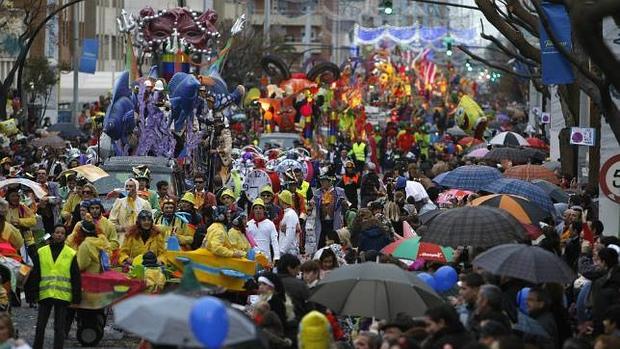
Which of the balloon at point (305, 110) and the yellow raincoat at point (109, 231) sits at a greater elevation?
the yellow raincoat at point (109, 231)

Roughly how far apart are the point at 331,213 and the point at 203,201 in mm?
2402

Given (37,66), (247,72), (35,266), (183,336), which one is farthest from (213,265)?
(247,72)

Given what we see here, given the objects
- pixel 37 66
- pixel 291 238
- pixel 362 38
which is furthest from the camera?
pixel 362 38

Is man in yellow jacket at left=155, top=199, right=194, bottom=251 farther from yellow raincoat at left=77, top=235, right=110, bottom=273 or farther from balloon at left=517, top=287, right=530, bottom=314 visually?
balloon at left=517, top=287, right=530, bottom=314

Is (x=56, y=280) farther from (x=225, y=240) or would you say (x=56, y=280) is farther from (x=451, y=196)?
(x=451, y=196)

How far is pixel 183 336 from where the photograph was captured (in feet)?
32.2

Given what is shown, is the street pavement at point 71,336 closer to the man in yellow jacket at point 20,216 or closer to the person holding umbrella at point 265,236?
the man in yellow jacket at point 20,216

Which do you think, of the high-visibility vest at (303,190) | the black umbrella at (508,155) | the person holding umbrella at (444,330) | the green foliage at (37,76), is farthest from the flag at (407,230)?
the green foliage at (37,76)

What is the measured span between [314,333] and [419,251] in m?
5.42

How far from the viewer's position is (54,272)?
1672 cm

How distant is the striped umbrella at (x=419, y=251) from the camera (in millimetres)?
17562

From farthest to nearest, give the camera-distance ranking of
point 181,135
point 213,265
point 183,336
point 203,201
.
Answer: point 181,135
point 203,201
point 213,265
point 183,336

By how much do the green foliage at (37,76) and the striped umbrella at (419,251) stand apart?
4103cm

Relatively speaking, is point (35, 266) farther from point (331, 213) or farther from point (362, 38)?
point (362, 38)
